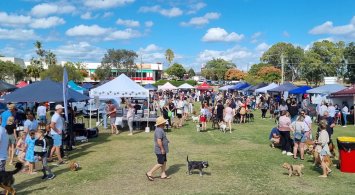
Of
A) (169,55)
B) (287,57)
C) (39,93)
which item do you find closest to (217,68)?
(169,55)

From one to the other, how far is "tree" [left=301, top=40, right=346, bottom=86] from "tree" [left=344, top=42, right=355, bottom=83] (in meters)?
5.28

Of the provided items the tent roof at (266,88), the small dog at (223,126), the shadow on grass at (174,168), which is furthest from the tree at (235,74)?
the shadow on grass at (174,168)

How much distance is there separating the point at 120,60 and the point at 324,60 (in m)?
48.3

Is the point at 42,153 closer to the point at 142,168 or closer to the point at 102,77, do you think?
the point at 142,168

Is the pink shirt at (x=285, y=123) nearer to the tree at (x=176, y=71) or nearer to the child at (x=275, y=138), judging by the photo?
the child at (x=275, y=138)

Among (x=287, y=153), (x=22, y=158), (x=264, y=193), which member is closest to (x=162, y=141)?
(x=264, y=193)

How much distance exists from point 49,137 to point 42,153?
200cm

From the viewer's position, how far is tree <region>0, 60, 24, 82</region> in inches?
2594

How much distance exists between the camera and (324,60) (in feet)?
250

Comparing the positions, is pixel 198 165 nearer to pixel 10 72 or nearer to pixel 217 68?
pixel 10 72

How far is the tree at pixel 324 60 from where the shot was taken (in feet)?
240

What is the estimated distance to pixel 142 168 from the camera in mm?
10297

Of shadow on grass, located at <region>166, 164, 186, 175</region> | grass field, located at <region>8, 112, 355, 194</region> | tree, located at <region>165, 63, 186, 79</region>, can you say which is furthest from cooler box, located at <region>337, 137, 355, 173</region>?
tree, located at <region>165, 63, 186, 79</region>

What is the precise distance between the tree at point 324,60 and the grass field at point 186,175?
2560 inches
